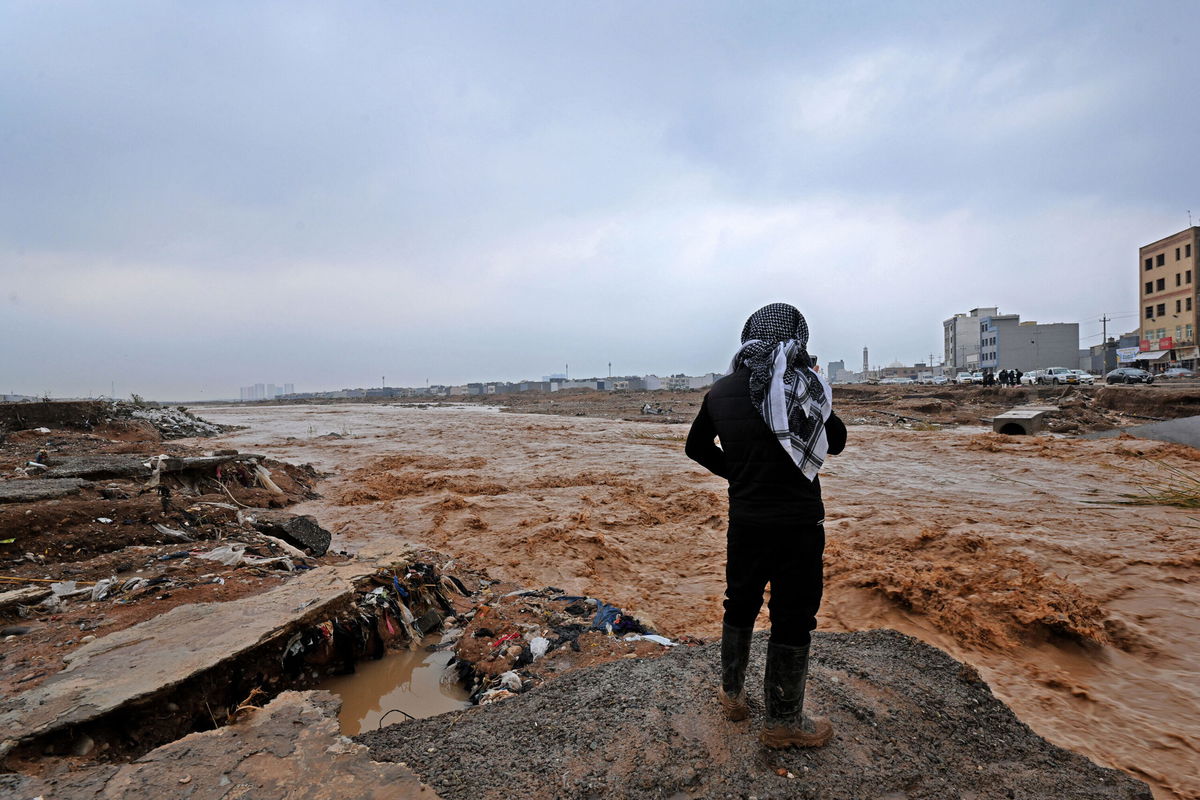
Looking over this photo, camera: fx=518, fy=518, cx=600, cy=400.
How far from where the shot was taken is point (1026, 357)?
67.1 meters

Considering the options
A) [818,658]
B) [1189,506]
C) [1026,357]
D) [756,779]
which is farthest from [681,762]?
[1026,357]

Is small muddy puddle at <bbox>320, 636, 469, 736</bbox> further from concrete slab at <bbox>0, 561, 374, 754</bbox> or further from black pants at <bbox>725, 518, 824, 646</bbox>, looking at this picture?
black pants at <bbox>725, 518, 824, 646</bbox>

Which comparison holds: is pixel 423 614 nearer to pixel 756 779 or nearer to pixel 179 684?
pixel 179 684

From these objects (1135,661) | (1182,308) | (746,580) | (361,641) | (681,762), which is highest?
(1182,308)

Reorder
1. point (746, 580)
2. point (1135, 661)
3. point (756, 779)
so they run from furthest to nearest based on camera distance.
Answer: point (1135, 661) < point (746, 580) < point (756, 779)

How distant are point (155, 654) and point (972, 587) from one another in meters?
6.20

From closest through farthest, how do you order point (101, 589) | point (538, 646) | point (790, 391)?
point (790, 391)
point (538, 646)
point (101, 589)

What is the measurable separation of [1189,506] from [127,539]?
1327cm

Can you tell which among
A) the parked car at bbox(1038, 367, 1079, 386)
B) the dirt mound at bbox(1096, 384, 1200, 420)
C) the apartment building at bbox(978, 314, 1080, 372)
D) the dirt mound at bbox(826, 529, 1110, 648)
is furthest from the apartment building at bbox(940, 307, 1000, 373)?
the dirt mound at bbox(826, 529, 1110, 648)

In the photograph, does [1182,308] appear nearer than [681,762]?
No

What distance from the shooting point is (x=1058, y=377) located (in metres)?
35.1

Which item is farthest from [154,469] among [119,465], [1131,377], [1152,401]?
[1131,377]

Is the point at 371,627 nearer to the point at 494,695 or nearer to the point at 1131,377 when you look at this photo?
the point at 494,695

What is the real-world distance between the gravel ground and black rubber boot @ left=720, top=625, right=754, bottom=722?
0.06 m
